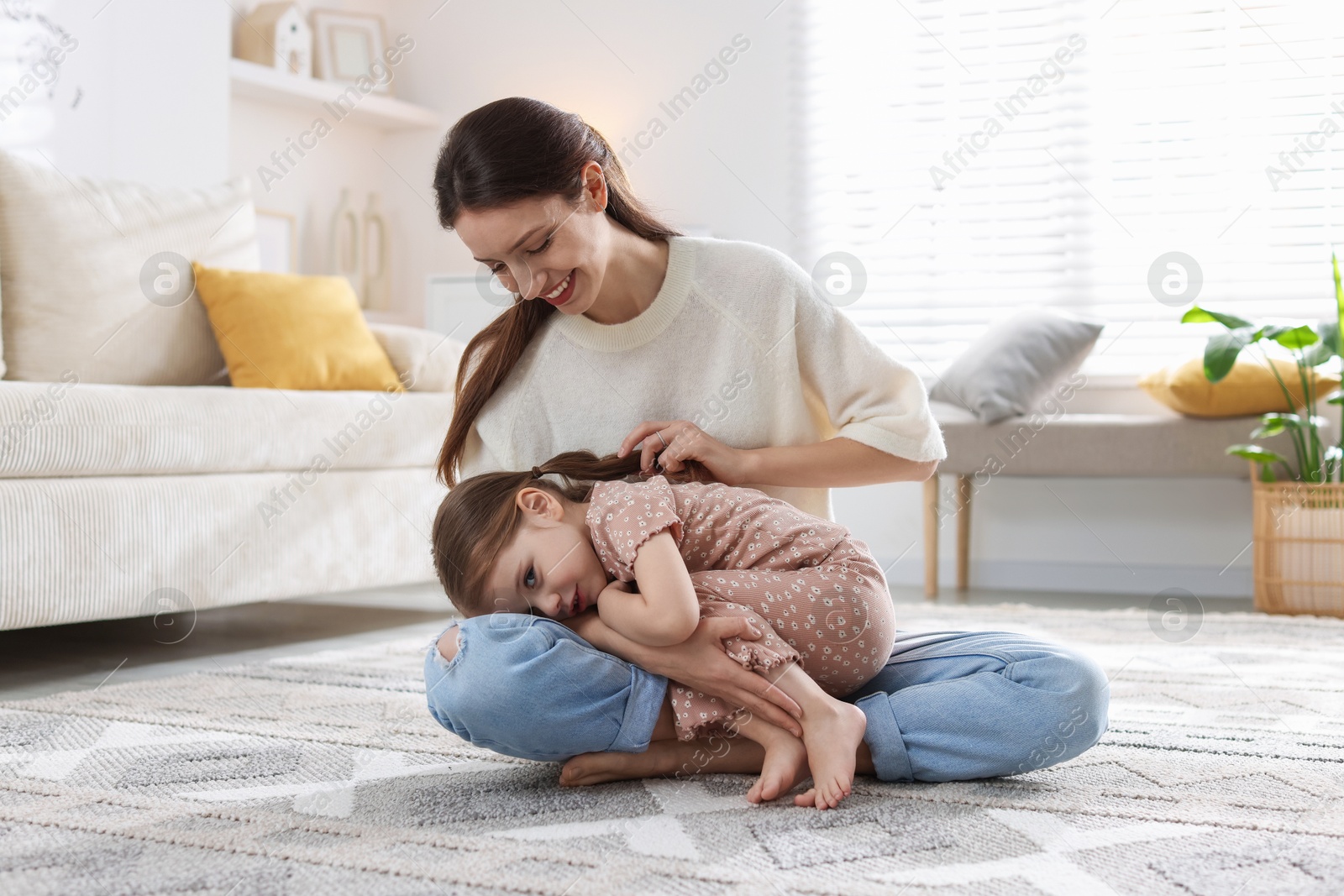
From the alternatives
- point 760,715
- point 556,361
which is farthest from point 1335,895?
point 556,361

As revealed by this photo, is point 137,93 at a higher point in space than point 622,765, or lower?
higher

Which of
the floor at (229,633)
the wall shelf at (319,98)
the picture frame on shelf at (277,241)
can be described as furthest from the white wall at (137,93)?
the floor at (229,633)

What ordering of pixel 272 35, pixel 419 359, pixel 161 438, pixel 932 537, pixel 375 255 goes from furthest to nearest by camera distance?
pixel 375 255, pixel 272 35, pixel 932 537, pixel 419 359, pixel 161 438

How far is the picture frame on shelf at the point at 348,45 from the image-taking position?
4.05 metres

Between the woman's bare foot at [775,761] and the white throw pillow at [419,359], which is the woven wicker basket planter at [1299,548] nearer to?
the white throw pillow at [419,359]

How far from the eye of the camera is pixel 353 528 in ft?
7.92

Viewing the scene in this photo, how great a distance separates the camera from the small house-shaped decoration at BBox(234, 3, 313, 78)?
149 inches

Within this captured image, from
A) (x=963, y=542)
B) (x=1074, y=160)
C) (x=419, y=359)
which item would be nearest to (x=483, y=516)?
(x=419, y=359)

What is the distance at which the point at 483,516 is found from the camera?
1214 millimetres

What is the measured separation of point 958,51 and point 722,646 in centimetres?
296

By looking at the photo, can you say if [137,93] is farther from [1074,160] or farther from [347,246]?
[1074,160]

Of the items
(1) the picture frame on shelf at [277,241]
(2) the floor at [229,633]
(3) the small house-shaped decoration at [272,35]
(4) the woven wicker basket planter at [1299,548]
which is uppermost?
(3) the small house-shaped decoration at [272,35]

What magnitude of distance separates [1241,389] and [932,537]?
863mm

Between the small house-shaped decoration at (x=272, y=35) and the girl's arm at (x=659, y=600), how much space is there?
10.7 ft
